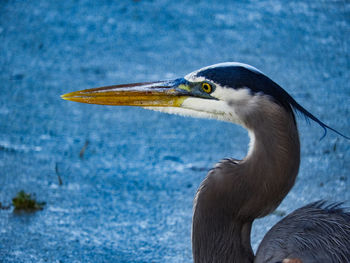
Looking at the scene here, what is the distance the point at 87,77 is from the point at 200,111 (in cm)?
317

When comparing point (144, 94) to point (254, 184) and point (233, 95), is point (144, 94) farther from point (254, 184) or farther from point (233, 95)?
point (254, 184)

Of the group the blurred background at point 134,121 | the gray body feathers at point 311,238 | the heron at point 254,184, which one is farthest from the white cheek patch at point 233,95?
the blurred background at point 134,121

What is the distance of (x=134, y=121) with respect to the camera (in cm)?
523

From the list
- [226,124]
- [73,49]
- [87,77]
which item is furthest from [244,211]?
[73,49]

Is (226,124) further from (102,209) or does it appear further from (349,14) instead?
(349,14)

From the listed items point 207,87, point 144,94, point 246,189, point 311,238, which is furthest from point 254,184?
point 144,94

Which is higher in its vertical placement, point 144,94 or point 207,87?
point 207,87

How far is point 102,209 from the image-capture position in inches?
162

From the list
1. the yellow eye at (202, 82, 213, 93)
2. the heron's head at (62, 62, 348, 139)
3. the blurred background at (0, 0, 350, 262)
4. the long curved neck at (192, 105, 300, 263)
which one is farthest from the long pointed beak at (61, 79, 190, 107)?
the blurred background at (0, 0, 350, 262)

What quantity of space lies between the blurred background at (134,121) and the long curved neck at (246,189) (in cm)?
95

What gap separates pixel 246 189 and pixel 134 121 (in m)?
2.72

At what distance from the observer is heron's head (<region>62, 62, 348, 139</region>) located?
2.57 meters

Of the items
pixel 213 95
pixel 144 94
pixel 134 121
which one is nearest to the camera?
pixel 213 95

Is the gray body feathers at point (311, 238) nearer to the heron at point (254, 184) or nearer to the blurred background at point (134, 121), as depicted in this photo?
the heron at point (254, 184)
